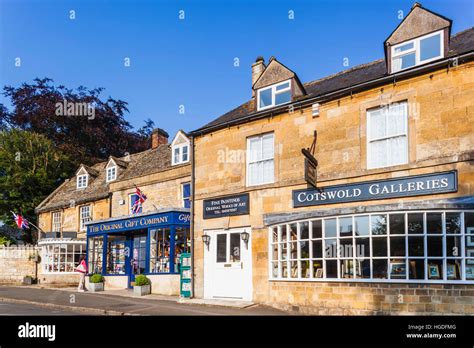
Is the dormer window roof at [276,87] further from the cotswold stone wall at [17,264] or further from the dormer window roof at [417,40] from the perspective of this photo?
the cotswold stone wall at [17,264]

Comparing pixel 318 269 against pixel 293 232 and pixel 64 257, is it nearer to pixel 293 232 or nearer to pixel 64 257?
pixel 293 232

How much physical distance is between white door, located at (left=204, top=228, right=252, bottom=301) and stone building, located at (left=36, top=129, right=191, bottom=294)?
3.08 m

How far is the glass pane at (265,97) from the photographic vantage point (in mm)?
17750

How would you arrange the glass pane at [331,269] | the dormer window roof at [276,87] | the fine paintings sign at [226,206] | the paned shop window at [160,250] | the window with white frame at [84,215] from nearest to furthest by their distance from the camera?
the glass pane at [331,269]
the fine paintings sign at [226,206]
the dormer window roof at [276,87]
the paned shop window at [160,250]
the window with white frame at [84,215]

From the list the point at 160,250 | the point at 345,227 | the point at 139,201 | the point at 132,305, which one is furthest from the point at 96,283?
the point at 345,227

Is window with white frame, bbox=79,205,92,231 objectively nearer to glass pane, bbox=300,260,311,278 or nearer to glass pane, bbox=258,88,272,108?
glass pane, bbox=258,88,272,108

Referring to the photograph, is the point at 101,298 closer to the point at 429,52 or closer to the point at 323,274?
the point at 323,274

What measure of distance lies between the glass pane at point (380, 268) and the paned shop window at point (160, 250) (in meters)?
9.93

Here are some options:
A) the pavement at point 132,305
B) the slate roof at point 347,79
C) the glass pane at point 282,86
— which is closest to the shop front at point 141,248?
the pavement at point 132,305

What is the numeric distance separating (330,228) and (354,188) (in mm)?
1385

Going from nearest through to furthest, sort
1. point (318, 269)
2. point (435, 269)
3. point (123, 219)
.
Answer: point (435, 269), point (318, 269), point (123, 219)

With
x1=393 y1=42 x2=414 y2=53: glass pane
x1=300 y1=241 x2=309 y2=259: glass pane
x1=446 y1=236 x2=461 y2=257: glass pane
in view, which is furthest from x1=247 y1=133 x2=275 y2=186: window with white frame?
x1=446 y1=236 x2=461 y2=257: glass pane

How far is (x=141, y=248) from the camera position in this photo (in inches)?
904

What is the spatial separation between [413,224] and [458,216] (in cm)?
114
